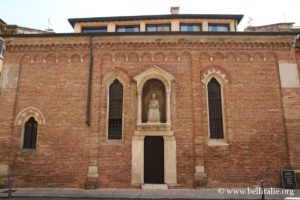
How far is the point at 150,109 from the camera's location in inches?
513

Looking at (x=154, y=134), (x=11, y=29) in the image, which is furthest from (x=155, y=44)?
(x=11, y=29)

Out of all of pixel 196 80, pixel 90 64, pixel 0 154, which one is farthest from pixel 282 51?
pixel 0 154

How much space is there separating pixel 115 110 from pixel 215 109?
5290 mm

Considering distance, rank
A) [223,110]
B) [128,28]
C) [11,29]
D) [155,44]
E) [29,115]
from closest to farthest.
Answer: [223,110]
[29,115]
[155,44]
[11,29]
[128,28]

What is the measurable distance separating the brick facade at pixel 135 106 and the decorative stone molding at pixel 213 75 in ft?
0.27

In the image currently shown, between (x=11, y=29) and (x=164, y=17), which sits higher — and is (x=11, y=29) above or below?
below

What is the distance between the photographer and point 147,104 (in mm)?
13500

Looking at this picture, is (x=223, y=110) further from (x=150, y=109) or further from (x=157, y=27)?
(x=157, y=27)

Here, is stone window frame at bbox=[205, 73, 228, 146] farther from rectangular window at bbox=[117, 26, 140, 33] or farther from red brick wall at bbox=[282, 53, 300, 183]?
rectangular window at bbox=[117, 26, 140, 33]

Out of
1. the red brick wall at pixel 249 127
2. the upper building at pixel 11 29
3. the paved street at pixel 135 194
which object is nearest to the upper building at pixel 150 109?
the red brick wall at pixel 249 127

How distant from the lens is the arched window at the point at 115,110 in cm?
1307

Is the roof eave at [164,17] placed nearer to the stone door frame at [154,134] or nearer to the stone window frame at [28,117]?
the stone door frame at [154,134]

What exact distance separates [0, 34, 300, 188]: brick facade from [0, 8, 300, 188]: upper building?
51 millimetres

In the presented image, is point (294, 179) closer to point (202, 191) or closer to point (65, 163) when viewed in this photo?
point (202, 191)
